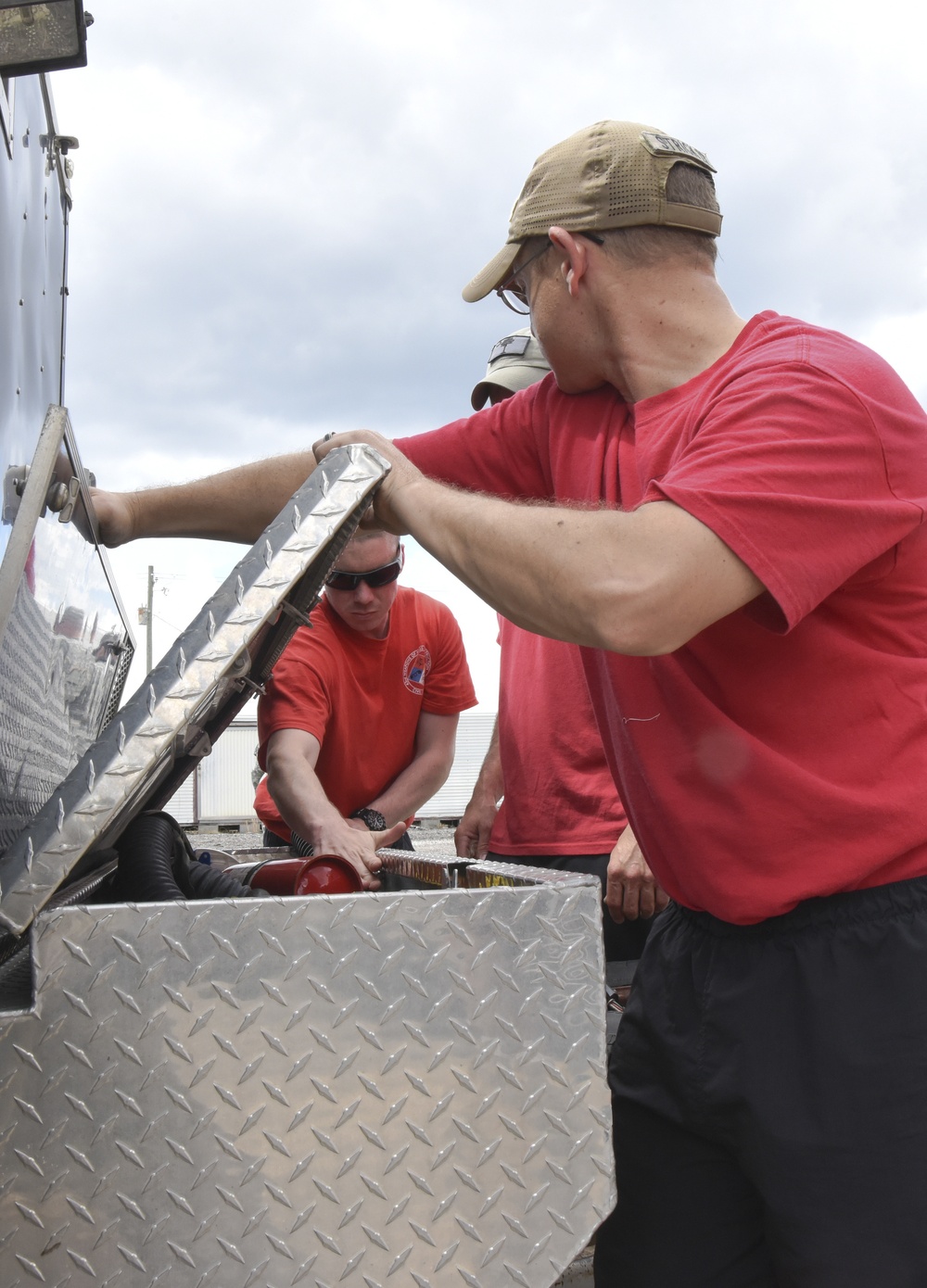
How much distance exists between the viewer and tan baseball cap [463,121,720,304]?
1.62 metres

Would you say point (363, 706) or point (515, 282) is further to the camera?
point (363, 706)

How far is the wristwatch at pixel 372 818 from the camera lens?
10.5 feet

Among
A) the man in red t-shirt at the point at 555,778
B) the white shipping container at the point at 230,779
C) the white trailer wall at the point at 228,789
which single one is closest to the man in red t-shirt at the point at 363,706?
the man in red t-shirt at the point at 555,778

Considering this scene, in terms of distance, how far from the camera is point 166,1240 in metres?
1.09

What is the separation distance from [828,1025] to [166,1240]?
0.84 m

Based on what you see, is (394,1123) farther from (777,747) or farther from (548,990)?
(777,747)

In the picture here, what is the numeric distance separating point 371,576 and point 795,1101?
201 cm

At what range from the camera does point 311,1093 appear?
1.13m

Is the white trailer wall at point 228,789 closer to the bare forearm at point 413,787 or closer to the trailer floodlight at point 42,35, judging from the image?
the bare forearm at point 413,787

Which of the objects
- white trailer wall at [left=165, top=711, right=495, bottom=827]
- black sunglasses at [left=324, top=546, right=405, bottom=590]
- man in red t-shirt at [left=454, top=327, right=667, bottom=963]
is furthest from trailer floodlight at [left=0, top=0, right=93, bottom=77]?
white trailer wall at [left=165, top=711, right=495, bottom=827]

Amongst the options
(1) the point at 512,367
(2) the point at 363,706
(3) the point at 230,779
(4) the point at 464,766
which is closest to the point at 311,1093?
(2) the point at 363,706

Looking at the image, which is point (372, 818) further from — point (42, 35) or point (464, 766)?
point (464, 766)

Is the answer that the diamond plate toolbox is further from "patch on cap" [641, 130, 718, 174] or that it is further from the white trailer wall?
the white trailer wall

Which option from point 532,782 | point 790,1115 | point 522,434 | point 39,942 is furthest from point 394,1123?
point 532,782
